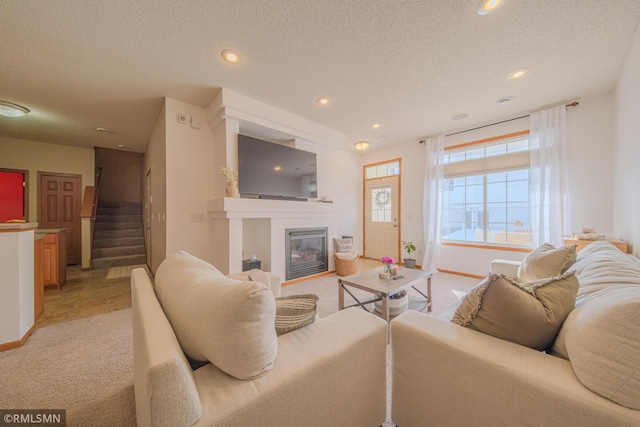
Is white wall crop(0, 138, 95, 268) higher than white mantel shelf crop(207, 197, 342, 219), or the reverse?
white wall crop(0, 138, 95, 268)

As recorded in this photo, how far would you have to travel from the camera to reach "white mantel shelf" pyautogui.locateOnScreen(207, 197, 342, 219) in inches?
121

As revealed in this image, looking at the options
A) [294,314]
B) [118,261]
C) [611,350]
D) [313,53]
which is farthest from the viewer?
[118,261]

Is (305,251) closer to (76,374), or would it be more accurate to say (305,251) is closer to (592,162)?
(76,374)

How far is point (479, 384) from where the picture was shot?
0.87 m

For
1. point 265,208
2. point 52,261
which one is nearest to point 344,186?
point 265,208

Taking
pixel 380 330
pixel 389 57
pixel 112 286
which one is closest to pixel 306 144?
pixel 389 57

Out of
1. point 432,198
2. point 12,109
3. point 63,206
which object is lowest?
point 63,206

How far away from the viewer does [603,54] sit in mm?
2297

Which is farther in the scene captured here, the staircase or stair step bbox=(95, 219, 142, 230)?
stair step bbox=(95, 219, 142, 230)

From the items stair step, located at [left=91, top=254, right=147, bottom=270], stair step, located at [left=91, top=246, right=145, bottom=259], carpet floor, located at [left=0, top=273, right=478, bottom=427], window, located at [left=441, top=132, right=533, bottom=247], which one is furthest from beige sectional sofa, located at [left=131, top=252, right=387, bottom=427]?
stair step, located at [left=91, top=246, right=145, bottom=259]

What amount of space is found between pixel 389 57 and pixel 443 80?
0.85m

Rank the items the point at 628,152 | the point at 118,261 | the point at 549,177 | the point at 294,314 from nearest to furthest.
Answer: the point at 294,314, the point at 628,152, the point at 549,177, the point at 118,261

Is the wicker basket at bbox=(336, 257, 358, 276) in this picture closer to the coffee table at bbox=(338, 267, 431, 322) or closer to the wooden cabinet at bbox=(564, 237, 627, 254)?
the coffee table at bbox=(338, 267, 431, 322)

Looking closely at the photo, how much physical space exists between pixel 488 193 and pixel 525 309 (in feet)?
12.9
